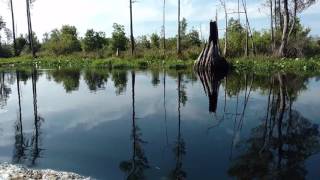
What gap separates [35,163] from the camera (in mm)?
6770

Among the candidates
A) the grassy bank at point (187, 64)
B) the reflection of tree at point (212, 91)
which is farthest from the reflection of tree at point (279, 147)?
the grassy bank at point (187, 64)

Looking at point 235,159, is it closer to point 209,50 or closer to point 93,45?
point 209,50

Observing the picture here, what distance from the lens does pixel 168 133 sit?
895cm

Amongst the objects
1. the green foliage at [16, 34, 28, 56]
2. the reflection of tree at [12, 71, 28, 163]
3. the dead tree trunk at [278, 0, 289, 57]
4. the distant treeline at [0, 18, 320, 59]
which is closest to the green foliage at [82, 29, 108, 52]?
Result: the distant treeline at [0, 18, 320, 59]

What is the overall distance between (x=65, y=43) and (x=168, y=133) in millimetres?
46555

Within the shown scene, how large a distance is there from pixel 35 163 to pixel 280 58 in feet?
Result: 87.2

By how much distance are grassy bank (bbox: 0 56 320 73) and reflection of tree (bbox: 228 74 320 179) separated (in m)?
15.5

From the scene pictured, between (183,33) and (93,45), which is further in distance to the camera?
(93,45)

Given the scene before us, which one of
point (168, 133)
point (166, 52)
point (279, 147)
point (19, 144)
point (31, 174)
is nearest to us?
point (31, 174)

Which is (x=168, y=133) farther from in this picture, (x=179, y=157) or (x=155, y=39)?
(x=155, y=39)

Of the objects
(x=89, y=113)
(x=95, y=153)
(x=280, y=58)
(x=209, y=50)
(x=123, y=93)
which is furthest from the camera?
(x=280, y=58)

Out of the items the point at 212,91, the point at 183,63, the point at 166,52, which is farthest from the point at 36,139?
the point at 166,52

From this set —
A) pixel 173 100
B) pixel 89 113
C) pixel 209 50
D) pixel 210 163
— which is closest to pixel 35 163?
pixel 210 163

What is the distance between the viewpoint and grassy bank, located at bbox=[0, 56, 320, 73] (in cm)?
2666
